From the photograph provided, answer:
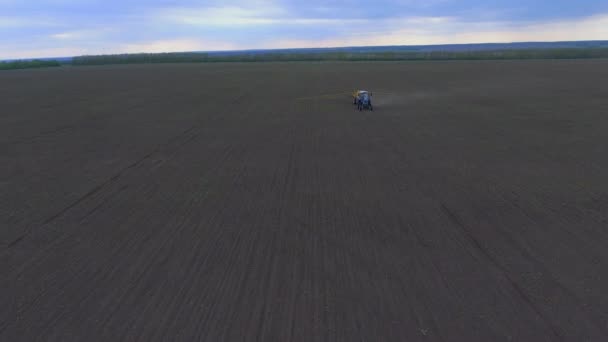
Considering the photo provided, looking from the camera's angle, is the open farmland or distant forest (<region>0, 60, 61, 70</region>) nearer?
the open farmland

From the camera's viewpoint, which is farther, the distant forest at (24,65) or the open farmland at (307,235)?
the distant forest at (24,65)

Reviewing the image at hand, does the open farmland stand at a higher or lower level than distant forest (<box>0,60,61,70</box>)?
lower

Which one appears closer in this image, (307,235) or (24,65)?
(307,235)

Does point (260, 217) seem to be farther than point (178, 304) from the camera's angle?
Yes

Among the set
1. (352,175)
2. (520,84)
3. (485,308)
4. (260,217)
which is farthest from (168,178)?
(520,84)

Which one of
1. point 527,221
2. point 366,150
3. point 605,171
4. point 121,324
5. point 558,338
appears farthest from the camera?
point 366,150

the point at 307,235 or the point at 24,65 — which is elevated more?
the point at 24,65

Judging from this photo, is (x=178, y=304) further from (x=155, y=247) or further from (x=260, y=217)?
(x=260, y=217)

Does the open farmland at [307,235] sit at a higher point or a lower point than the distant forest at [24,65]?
lower
